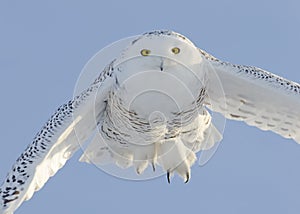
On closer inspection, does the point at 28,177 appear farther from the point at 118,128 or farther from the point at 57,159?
the point at 118,128

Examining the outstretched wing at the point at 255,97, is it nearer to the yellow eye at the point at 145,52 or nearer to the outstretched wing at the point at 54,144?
the yellow eye at the point at 145,52

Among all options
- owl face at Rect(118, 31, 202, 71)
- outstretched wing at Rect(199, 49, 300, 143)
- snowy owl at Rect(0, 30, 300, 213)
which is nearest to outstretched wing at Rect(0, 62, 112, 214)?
snowy owl at Rect(0, 30, 300, 213)

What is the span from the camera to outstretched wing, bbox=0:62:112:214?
67.2 feet

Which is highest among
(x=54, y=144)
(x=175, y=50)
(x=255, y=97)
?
(x=255, y=97)

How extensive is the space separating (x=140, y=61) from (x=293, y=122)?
4286mm

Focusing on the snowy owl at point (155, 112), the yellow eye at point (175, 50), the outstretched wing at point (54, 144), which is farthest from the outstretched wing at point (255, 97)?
the outstretched wing at point (54, 144)

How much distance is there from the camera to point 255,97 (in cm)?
2367

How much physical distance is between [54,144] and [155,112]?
1982mm

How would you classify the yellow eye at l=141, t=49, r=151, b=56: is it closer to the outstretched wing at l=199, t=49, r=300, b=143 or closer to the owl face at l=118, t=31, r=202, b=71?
the owl face at l=118, t=31, r=202, b=71

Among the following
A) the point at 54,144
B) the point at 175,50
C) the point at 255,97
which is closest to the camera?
the point at 54,144

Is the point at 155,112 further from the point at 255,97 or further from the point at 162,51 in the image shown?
the point at 255,97

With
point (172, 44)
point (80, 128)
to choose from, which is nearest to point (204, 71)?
point (172, 44)

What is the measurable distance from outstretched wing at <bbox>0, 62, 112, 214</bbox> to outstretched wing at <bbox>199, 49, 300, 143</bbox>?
2.31 metres

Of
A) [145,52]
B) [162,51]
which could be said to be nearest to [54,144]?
[145,52]
